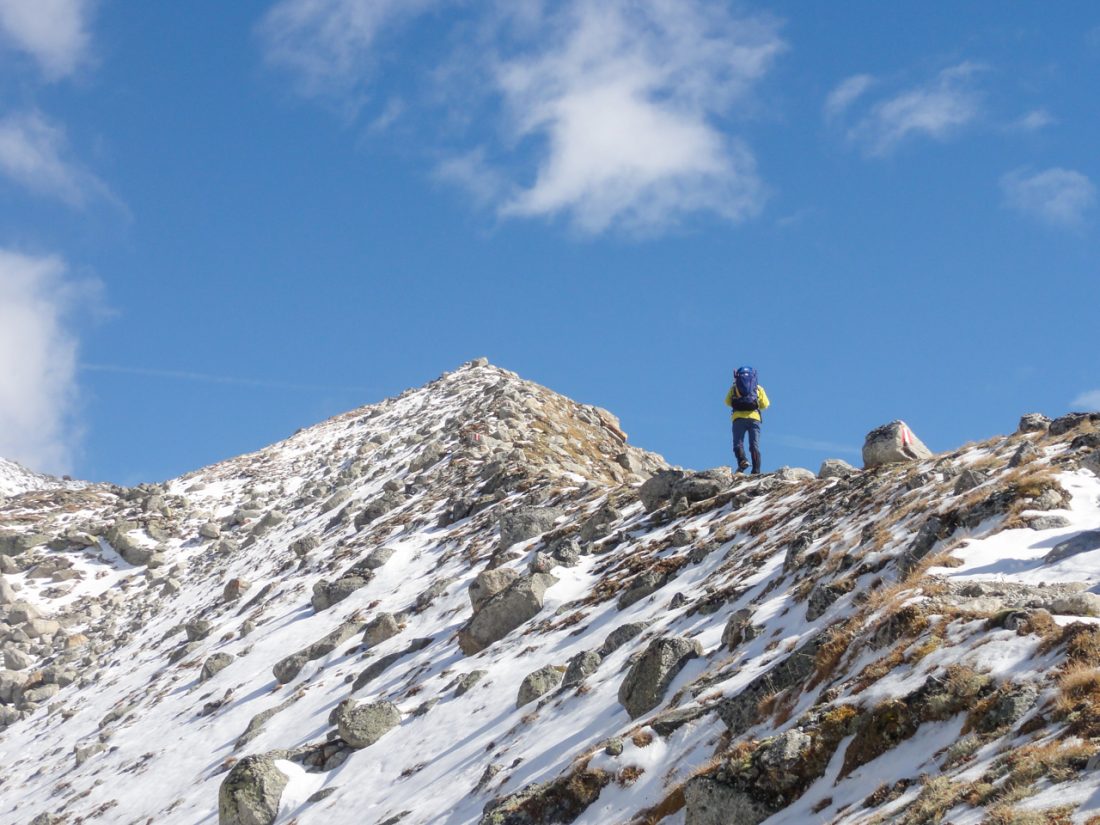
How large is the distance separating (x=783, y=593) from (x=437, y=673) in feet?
30.8

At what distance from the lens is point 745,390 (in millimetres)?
27438

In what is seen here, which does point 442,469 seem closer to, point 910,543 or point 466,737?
point 466,737

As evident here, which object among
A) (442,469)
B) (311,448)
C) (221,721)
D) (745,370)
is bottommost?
(221,721)

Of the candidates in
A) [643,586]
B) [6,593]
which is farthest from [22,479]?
[643,586]

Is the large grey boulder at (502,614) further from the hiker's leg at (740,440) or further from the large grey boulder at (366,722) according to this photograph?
the hiker's leg at (740,440)

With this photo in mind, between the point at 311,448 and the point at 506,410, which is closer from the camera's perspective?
the point at 506,410

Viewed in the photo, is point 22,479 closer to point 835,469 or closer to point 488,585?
point 488,585

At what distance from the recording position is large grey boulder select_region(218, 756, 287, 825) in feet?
58.7

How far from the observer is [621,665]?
16.6m

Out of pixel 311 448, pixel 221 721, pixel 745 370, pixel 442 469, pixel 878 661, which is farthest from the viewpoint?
pixel 311 448

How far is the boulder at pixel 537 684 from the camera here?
686 inches

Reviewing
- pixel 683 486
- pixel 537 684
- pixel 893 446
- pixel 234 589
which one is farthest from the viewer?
pixel 234 589

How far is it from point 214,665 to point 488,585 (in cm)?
1190

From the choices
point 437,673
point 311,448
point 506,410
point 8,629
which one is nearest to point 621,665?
point 437,673
